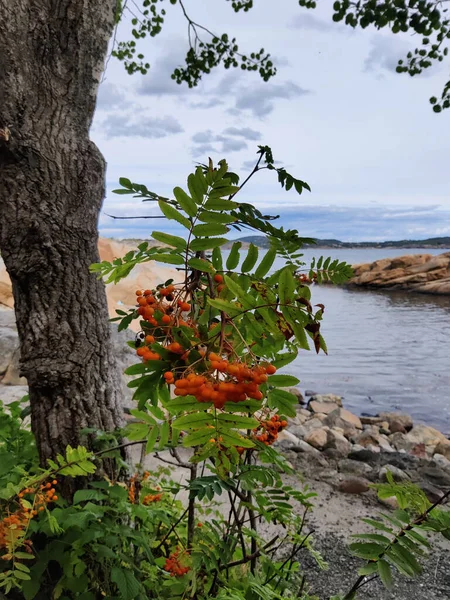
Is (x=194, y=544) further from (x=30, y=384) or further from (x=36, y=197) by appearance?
(x=36, y=197)

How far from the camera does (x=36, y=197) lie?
2.00 metres

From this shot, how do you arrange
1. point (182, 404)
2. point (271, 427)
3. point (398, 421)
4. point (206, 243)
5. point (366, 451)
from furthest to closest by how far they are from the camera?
1. point (398, 421)
2. point (366, 451)
3. point (271, 427)
4. point (206, 243)
5. point (182, 404)

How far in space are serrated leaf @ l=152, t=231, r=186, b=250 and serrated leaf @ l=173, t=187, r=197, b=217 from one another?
59 millimetres

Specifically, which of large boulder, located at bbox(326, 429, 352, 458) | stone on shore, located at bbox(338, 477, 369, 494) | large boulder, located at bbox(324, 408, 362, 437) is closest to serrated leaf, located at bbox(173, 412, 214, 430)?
stone on shore, located at bbox(338, 477, 369, 494)

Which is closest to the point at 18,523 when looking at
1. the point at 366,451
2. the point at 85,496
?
the point at 85,496

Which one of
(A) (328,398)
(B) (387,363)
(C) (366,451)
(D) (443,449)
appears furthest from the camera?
(B) (387,363)

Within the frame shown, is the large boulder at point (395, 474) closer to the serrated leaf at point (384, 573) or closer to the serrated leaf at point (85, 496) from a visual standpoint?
the serrated leaf at point (85, 496)

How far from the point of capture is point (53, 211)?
202cm

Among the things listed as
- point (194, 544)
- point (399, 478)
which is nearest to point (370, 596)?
point (194, 544)

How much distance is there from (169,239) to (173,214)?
0.06m

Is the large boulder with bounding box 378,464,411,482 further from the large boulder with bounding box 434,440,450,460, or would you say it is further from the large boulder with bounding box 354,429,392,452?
the large boulder with bounding box 434,440,450,460

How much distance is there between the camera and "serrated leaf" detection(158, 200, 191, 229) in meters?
0.90

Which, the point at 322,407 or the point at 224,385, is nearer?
the point at 224,385

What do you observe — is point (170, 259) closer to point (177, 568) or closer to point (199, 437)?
point (199, 437)
